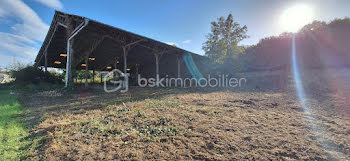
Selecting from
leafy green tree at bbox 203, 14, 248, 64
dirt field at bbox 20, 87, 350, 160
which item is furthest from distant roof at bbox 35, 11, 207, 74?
dirt field at bbox 20, 87, 350, 160

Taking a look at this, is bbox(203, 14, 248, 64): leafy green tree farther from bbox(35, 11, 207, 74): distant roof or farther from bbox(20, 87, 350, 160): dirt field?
bbox(20, 87, 350, 160): dirt field

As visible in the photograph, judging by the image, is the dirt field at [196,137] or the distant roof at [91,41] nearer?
the dirt field at [196,137]

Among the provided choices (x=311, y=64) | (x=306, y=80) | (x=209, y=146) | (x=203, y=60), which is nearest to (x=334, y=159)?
(x=209, y=146)

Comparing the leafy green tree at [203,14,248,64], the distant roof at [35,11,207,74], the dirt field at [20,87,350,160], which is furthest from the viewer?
the leafy green tree at [203,14,248,64]

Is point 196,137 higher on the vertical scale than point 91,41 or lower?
lower

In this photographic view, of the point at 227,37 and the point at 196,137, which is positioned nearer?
the point at 196,137

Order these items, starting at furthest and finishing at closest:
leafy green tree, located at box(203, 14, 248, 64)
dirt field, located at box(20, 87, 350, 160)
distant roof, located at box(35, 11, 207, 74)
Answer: leafy green tree, located at box(203, 14, 248, 64)
distant roof, located at box(35, 11, 207, 74)
dirt field, located at box(20, 87, 350, 160)

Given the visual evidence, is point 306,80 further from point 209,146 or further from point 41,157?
point 41,157

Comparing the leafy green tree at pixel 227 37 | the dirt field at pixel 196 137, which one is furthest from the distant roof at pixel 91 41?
the dirt field at pixel 196 137

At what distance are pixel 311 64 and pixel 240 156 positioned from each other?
39.8ft

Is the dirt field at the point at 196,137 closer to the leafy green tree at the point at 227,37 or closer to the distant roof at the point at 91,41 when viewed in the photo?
the distant roof at the point at 91,41

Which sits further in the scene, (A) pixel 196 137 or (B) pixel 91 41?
(B) pixel 91 41

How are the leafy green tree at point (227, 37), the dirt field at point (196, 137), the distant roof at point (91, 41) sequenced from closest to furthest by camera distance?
the dirt field at point (196, 137)
the distant roof at point (91, 41)
the leafy green tree at point (227, 37)

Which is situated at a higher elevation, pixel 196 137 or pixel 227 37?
pixel 227 37
